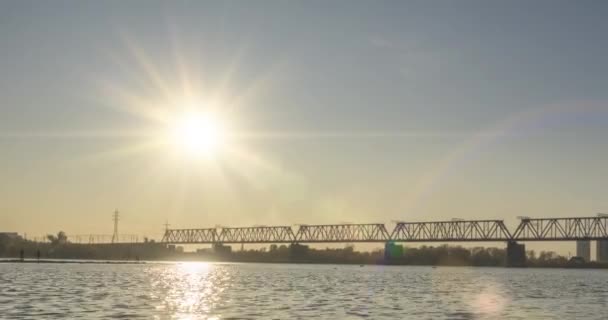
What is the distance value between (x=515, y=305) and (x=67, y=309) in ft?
108

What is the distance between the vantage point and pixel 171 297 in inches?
2552

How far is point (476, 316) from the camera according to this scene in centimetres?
5041

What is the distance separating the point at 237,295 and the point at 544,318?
26386mm

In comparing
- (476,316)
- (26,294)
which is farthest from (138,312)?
(476,316)

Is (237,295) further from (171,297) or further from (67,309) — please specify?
(67,309)


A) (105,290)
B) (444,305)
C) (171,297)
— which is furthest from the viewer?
(105,290)

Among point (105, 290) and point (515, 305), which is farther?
point (105, 290)

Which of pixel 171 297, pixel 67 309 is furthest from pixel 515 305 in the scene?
pixel 67 309

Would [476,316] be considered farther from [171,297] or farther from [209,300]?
[171,297]

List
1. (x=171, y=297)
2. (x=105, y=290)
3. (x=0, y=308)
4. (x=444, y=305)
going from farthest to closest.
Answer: (x=105, y=290) < (x=171, y=297) < (x=444, y=305) < (x=0, y=308)

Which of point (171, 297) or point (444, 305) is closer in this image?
point (444, 305)

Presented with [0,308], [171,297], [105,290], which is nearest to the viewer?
[0,308]

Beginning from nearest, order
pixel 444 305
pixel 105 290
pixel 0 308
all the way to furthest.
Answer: pixel 0 308 < pixel 444 305 < pixel 105 290

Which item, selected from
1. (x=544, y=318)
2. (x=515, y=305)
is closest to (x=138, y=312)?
(x=544, y=318)
